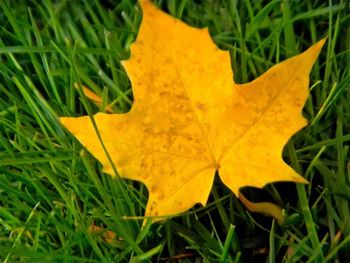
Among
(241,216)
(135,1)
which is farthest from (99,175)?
(135,1)

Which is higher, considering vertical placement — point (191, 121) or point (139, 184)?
point (191, 121)

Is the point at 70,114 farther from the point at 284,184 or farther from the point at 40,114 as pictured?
the point at 284,184

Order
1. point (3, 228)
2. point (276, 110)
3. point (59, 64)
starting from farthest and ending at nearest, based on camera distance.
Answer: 1. point (59, 64)
2. point (3, 228)
3. point (276, 110)
